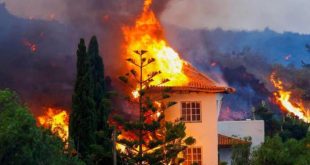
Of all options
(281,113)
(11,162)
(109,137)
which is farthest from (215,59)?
(11,162)

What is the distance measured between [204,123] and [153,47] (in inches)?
169

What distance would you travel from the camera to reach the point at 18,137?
1318cm

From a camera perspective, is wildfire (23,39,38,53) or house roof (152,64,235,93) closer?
house roof (152,64,235,93)

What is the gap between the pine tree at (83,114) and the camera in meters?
20.2

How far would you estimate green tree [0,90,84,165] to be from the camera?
13.1 metres

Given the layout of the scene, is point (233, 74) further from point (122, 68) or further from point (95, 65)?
point (95, 65)

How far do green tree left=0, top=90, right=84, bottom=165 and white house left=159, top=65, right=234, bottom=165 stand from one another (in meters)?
10.8

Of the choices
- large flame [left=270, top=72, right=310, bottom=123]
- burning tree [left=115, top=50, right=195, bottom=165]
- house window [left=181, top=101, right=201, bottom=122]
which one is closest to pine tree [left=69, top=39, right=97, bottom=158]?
burning tree [left=115, top=50, right=195, bottom=165]

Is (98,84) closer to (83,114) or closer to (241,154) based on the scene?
(83,114)

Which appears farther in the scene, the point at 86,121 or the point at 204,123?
the point at 204,123

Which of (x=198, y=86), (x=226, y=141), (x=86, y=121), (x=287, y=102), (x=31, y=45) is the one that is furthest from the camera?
(x=287, y=102)

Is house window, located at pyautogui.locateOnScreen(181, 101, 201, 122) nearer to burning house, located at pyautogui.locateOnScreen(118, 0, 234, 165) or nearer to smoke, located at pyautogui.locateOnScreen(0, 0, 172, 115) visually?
burning house, located at pyautogui.locateOnScreen(118, 0, 234, 165)

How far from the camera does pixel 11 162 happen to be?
44.0 ft

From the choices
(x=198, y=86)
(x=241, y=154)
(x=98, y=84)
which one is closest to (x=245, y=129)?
(x=241, y=154)
